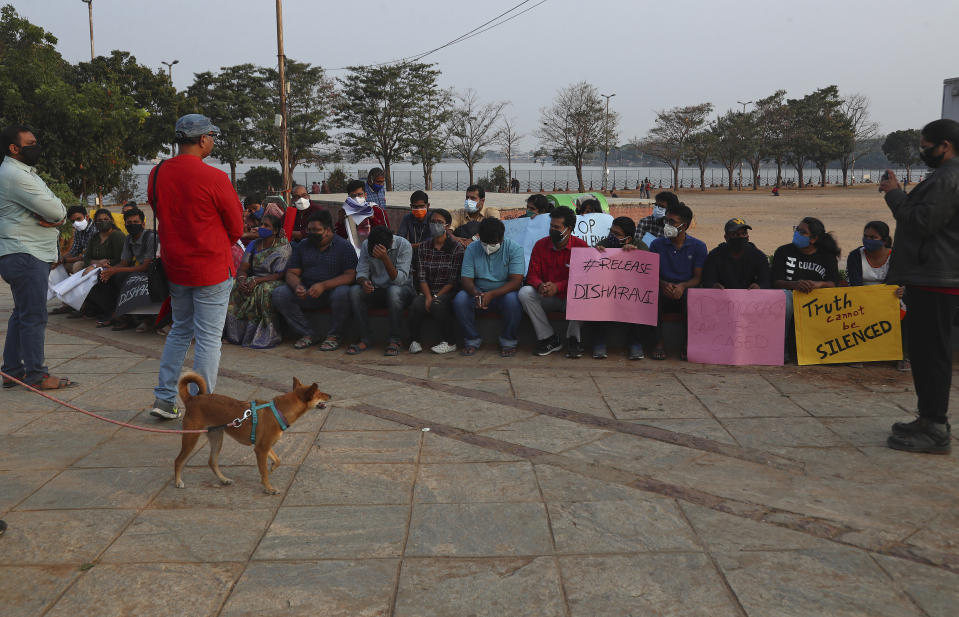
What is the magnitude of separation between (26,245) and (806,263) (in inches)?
264

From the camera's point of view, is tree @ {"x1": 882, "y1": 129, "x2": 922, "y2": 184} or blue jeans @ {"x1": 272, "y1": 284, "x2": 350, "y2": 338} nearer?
blue jeans @ {"x1": 272, "y1": 284, "x2": 350, "y2": 338}

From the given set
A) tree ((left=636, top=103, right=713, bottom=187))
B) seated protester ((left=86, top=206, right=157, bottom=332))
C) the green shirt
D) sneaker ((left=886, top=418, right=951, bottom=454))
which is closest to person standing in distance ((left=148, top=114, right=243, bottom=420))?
the green shirt

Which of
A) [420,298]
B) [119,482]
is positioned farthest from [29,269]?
[420,298]

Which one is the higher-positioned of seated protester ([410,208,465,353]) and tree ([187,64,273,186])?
tree ([187,64,273,186])

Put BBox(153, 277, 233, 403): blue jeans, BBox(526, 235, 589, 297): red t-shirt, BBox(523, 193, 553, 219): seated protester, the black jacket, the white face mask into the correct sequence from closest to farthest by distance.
→ the black jacket < BBox(153, 277, 233, 403): blue jeans < the white face mask < BBox(526, 235, 589, 297): red t-shirt < BBox(523, 193, 553, 219): seated protester

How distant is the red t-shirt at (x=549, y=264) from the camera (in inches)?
293

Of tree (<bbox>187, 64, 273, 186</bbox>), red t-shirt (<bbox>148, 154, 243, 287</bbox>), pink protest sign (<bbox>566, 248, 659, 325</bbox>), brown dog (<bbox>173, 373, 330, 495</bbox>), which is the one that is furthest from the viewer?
tree (<bbox>187, 64, 273, 186</bbox>)

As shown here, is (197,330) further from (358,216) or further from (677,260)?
(677,260)

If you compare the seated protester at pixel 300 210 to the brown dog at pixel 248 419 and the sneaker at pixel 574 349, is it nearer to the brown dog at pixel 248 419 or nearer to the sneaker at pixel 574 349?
the sneaker at pixel 574 349

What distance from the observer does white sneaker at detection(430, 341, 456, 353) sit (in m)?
7.34

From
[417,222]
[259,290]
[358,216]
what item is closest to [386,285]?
[259,290]

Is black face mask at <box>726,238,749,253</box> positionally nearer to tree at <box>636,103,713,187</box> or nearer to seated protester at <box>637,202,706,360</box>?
seated protester at <box>637,202,706,360</box>

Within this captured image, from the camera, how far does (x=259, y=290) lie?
7.75 metres

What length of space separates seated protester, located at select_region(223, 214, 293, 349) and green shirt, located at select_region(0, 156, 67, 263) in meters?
2.19
